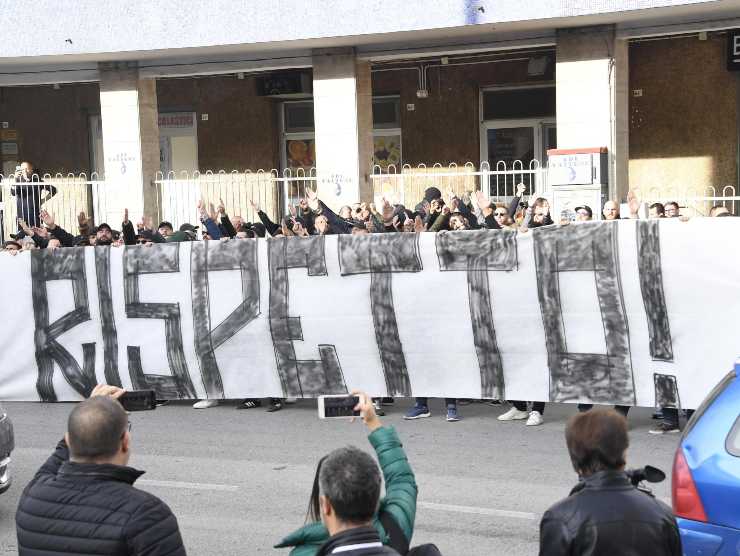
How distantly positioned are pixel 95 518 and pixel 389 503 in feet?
2.92

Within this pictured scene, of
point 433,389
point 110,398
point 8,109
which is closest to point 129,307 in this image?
point 433,389

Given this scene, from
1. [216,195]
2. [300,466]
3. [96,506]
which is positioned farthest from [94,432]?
[216,195]

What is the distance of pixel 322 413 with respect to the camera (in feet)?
12.1

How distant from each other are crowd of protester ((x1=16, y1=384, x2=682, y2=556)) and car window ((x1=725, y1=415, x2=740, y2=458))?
1068mm

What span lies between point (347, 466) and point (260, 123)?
20.8 metres

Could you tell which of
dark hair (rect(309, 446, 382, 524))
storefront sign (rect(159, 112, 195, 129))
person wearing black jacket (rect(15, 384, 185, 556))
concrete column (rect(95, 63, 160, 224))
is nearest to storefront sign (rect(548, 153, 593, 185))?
concrete column (rect(95, 63, 160, 224))

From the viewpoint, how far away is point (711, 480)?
4.70m

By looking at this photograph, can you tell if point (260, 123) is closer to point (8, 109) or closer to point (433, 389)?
point (8, 109)

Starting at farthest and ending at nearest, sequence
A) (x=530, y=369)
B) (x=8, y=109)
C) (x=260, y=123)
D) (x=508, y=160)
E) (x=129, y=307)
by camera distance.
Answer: (x=8, y=109) < (x=260, y=123) < (x=508, y=160) < (x=129, y=307) < (x=530, y=369)

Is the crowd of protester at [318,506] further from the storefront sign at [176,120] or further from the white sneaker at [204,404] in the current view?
the storefront sign at [176,120]

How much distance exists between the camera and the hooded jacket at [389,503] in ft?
11.1

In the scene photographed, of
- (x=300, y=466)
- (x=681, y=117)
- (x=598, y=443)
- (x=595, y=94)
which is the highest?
(x=595, y=94)

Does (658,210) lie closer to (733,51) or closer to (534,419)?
(534,419)

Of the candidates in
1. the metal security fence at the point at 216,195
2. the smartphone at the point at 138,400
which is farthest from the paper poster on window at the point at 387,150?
the smartphone at the point at 138,400
